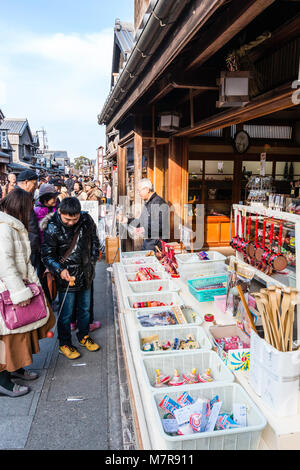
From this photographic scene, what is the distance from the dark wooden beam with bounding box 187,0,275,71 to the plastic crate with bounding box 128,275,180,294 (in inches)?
86.3

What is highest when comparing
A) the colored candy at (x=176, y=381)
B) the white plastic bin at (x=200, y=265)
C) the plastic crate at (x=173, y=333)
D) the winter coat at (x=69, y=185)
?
the winter coat at (x=69, y=185)

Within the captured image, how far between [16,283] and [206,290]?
1668 millimetres

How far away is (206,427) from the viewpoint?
5.22ft

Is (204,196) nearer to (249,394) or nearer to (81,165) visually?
(249,394)

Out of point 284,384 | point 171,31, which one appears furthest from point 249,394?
point 171,31

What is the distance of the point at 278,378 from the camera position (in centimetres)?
155

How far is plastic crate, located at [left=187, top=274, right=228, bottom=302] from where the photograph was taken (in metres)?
2.94

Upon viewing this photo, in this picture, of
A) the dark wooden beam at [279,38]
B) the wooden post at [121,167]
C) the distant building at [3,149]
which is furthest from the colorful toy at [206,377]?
the distant building at [3,149]

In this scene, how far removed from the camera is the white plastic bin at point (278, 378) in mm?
1530

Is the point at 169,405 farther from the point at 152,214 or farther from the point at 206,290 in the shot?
the point at 152,214

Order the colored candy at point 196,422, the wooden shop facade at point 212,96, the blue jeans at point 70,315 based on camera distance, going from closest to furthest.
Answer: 1. the colored candy at point 196,422
2. the wooden shop facade at point 212,96
3. the blue jeans at point 70,315

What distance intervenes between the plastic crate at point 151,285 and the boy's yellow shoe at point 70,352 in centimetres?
119

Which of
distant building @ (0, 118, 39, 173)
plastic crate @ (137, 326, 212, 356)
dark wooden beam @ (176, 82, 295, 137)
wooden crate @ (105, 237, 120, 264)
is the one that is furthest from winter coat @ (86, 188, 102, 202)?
distant building @ (0, 118, 39, 173)

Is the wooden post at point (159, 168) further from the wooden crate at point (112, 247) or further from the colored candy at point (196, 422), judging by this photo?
the colored candy at point (196, 422)
